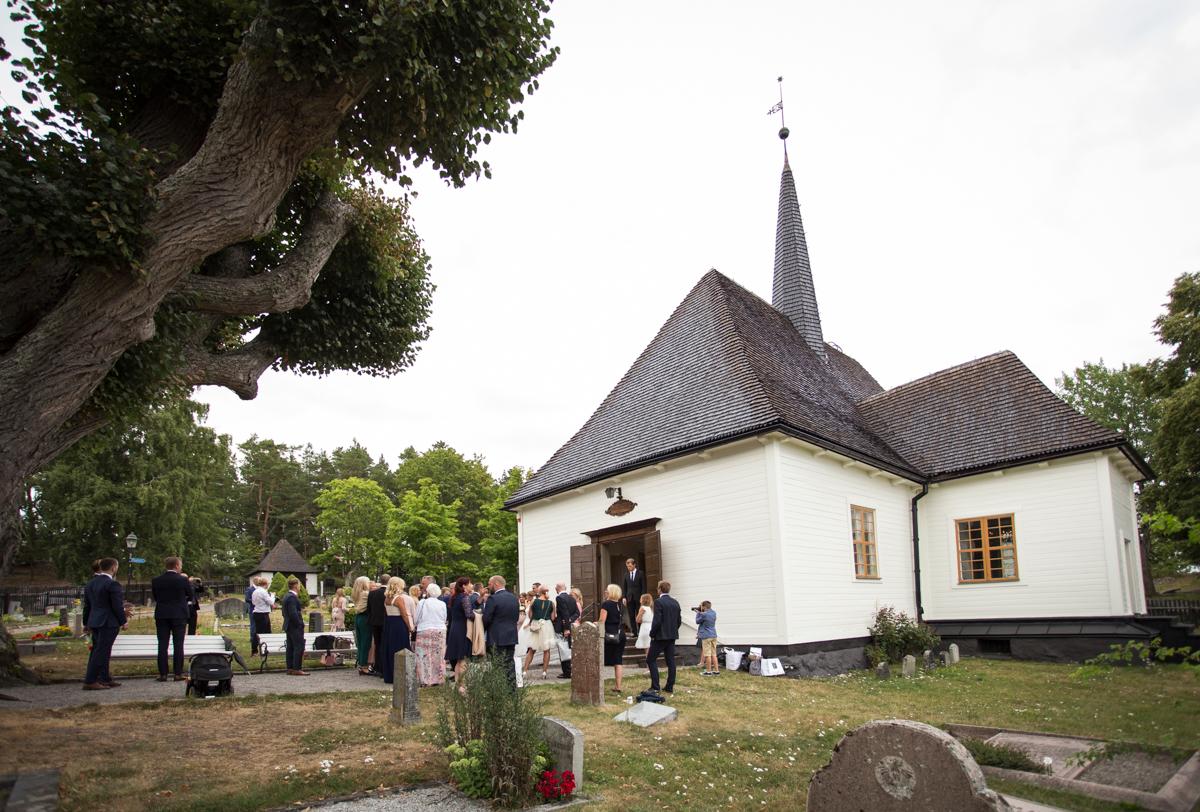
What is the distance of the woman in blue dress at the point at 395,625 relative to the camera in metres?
11.7

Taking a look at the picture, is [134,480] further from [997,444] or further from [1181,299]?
[1181,299]

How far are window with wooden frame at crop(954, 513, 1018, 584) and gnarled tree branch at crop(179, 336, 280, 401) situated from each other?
1710 centimetres

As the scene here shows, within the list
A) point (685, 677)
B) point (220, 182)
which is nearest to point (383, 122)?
point (220, 182)

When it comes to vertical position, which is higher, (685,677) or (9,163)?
(9,163)

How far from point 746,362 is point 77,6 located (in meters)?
13.2

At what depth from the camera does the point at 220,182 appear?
7457 mm

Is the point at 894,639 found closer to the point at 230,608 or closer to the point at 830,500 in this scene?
the point at 830,500

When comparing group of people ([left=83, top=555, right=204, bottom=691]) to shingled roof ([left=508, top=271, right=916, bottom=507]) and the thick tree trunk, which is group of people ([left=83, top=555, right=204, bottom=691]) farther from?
shingled roof ([left=508, top=271, right=916, bottom=507])

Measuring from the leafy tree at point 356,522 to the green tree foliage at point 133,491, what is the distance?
9146 millimetres

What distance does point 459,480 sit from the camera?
57969mm

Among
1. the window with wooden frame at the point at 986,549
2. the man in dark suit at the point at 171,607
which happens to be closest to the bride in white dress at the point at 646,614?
the man in dark suit at the point at 171,607

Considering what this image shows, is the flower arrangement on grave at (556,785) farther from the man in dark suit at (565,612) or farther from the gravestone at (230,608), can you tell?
the gravestone at (230,608)

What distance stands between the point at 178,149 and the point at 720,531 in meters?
11.6

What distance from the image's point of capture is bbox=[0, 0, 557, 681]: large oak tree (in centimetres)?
701
